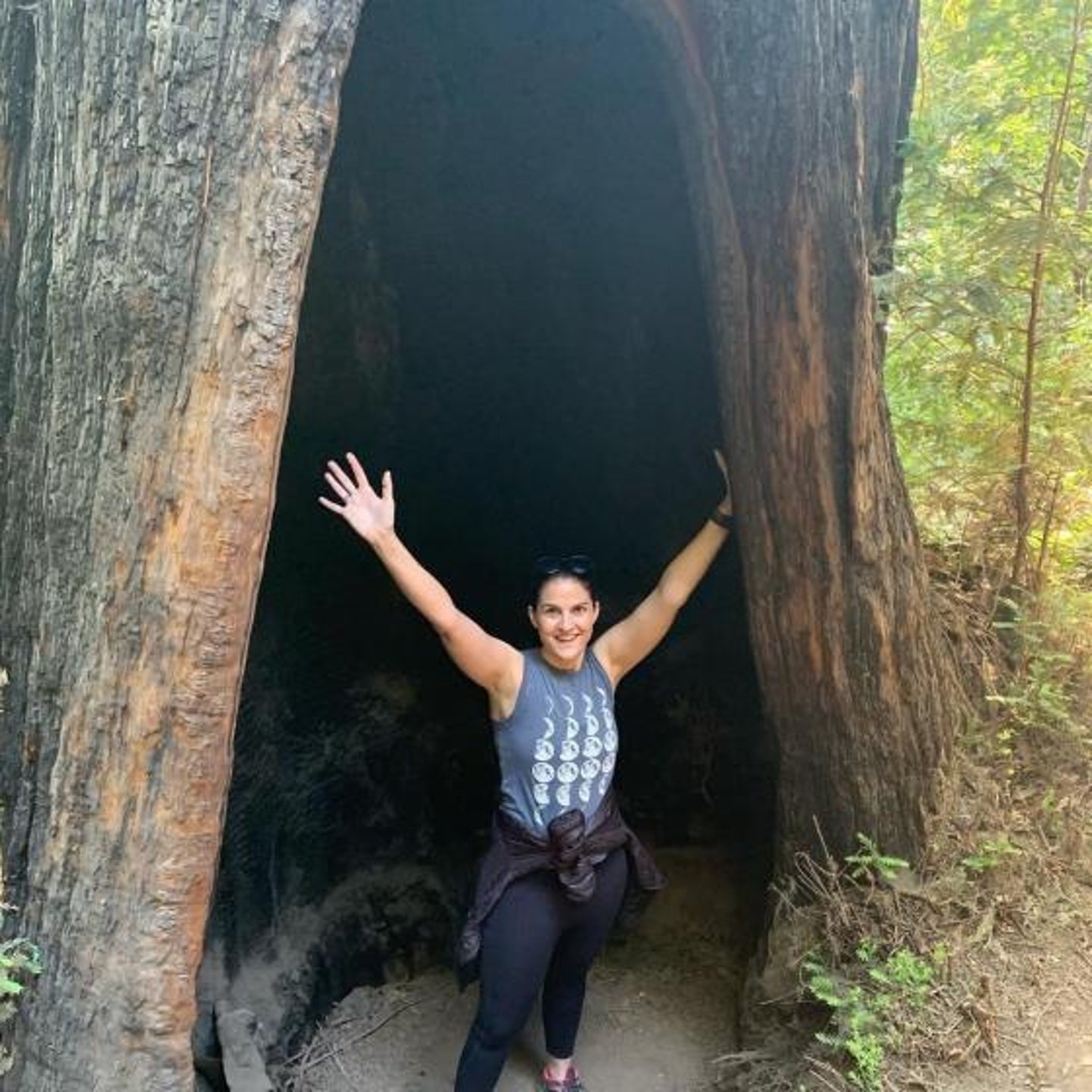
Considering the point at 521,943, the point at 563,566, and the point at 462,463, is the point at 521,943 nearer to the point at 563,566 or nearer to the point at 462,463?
the point at 563,566

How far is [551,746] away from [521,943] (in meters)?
0.55

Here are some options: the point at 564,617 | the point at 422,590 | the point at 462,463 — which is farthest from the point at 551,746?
the point at 462,463

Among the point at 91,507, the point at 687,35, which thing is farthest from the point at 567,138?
the point at 91,507

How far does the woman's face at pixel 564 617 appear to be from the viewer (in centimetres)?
281

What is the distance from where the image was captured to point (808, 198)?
2.71 meters

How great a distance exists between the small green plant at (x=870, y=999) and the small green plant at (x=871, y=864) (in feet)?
0.65

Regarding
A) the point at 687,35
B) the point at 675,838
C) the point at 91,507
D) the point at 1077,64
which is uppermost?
the point at 1077,64

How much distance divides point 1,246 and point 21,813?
121cm

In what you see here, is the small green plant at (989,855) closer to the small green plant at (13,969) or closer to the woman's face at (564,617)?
the woman's face at (564,617)

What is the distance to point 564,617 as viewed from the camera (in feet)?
9.23

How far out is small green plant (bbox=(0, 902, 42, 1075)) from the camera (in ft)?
6.94

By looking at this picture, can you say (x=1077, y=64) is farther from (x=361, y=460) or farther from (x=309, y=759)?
(x=309, y=759)

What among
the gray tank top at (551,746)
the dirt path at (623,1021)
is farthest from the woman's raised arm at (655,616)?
the dirt path at (623,1021)

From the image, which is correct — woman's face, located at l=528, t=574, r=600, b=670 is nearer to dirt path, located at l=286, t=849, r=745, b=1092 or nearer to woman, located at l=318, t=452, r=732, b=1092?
woman, located at l=318, t=452, r=732, b=1092
